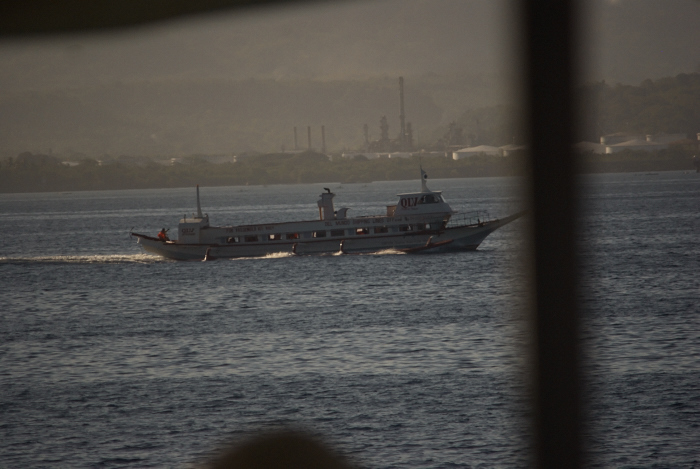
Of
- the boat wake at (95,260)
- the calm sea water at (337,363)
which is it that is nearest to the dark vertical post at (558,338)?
the calm sea water at (337,363)

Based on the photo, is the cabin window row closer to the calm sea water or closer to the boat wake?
the calm sea water

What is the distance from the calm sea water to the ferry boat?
2879mm

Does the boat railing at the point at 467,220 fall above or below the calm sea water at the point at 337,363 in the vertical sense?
above

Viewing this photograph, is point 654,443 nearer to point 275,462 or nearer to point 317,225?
point 275,462

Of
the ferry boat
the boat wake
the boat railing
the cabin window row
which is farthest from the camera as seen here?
the boat railing

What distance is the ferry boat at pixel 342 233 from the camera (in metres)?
58.3

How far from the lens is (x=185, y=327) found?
121ft

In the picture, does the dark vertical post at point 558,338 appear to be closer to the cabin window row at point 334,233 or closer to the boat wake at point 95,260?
the cabin window row at point 334,233

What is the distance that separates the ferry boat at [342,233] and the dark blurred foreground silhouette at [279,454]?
124 ft

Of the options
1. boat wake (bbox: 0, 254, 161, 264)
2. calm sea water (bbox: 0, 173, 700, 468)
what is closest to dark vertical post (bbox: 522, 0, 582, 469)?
calm sea water (bbox: 0, 173, 700, 468)

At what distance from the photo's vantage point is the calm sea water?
20.2 m

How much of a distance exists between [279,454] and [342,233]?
131ft

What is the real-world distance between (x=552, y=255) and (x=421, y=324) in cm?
3331

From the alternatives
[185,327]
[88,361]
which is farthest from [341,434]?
[185,327]
